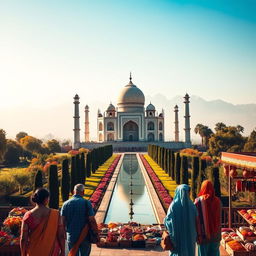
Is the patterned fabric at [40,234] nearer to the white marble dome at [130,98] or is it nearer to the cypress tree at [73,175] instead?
the cypress tree at [73,175]

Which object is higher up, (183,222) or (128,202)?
(183,222)

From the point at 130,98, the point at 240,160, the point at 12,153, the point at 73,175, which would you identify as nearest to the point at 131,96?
the point at 130,98

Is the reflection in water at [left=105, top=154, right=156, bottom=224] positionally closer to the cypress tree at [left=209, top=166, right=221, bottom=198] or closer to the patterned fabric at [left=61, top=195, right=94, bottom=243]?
the cypress tree at [left=209, top=166, right=221, bottom=198]

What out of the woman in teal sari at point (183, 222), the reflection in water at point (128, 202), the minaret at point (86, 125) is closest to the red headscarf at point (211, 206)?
the woman in teal sari at point (183, 222)

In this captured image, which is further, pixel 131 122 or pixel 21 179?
pixel 131 122

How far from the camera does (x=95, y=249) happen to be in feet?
17.0

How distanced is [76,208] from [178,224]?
109cm

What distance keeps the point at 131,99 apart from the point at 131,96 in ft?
1.37

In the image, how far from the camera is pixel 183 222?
320cm

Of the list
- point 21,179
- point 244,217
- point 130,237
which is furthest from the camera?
point 21,179

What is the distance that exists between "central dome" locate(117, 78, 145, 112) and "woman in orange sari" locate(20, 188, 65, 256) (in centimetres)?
4054

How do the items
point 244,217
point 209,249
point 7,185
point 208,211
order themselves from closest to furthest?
point 208,211 → point 209,249 → point 244,217 → point 7,185

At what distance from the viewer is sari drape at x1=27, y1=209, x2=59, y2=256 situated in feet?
9.77

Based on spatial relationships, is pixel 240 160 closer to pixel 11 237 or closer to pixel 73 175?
pixel 11 237
